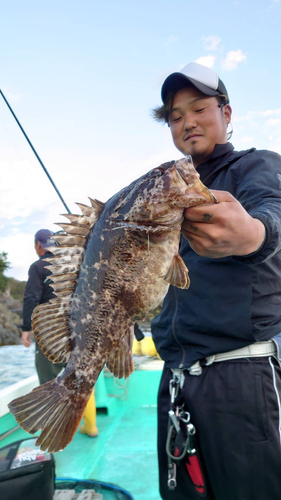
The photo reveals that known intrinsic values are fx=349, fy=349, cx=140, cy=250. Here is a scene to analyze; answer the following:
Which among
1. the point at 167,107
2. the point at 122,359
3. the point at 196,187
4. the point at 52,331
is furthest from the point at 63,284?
the point at 167,107

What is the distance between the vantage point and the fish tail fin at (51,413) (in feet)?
5.69

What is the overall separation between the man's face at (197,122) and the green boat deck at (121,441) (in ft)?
12.1

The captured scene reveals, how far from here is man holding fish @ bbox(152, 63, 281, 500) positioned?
202cm

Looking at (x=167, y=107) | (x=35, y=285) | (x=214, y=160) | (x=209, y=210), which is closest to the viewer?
(x=209, y=210)

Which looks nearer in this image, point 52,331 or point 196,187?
point 196,187

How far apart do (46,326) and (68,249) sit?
45 centimetres

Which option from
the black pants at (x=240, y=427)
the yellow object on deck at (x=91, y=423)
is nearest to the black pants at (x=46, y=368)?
the yellow object on deck at (x=91, y=423)

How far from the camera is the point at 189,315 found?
232cm

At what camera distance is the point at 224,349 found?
2.15 m

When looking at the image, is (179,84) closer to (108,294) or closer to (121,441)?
(108,294)

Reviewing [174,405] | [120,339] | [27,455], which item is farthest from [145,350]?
[120,339]

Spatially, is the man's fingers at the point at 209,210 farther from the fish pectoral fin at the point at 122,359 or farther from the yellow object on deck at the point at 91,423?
the yellow object on deck at the point at 91,423

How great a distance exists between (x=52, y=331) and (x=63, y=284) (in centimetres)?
27

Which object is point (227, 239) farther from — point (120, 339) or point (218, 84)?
point (218, 84)
